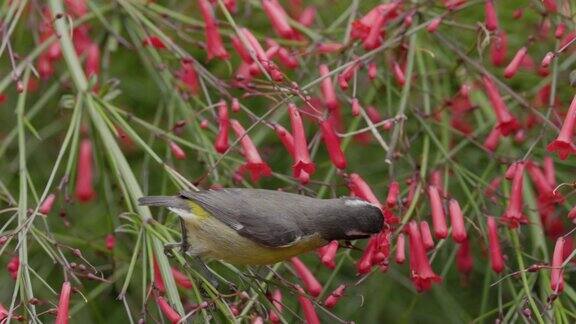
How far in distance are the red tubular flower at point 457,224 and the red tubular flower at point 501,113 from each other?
0.53 m

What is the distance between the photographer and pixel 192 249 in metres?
4.20

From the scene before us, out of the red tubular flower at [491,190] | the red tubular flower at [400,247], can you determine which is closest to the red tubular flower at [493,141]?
the red tubular flower at [491,190]

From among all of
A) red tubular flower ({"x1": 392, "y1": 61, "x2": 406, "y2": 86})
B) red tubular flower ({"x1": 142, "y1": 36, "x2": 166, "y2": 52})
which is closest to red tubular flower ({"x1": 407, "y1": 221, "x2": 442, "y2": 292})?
red tubular flower ({"x1": 392, "y1": 61, "x2": 406, "y2": 86})

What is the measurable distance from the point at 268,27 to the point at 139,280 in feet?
5.27

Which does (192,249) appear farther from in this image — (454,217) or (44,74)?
(44,74)

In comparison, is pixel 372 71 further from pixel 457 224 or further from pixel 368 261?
pixel 368 261

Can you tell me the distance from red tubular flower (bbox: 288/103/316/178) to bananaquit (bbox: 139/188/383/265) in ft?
0.51

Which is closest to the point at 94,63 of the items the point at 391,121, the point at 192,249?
the point at 192,249

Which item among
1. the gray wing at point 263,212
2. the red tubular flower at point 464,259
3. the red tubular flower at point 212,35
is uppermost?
the red tubular flower at point 212,35

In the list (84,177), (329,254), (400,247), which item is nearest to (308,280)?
(329,254)

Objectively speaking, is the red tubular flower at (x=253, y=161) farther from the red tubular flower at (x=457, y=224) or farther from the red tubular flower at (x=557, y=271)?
the red tubular flower at (x=557, y=271)

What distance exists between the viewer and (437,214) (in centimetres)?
414

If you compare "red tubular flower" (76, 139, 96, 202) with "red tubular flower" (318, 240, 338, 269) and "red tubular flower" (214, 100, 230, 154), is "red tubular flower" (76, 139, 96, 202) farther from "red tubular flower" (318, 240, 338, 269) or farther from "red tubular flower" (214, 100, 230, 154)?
"red tubular flower" (318, 240, 338, 269)

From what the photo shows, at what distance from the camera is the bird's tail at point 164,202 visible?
4.03m
